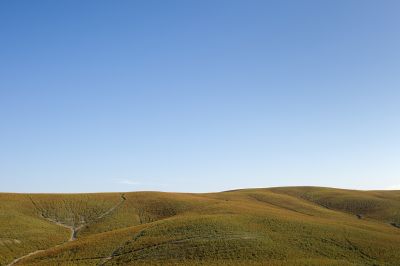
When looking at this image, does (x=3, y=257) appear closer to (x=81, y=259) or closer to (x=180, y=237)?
(x=81, y=259)

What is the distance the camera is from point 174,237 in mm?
60188

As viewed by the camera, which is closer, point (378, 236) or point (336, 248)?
point (336, 248)

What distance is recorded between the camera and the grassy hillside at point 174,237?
171ft

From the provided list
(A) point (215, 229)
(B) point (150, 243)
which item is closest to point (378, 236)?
(A) point (215, 229)

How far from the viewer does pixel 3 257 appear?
57562 mm

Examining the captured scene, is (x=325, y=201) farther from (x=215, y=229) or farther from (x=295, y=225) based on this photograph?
(x=215, y=229)

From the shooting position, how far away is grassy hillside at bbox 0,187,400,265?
5219cm

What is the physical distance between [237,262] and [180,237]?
1316 centimetres

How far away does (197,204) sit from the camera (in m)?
95.8

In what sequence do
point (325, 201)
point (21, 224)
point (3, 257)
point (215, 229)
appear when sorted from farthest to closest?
point (325, 201), point (21, 224), point (215, 229), point (3, 257)

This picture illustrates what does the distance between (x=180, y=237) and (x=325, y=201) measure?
7621 cm

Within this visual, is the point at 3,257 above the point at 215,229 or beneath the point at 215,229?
beneath

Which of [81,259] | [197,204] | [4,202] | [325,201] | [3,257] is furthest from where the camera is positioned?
[325,201]

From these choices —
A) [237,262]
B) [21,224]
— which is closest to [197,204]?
[21,224]
